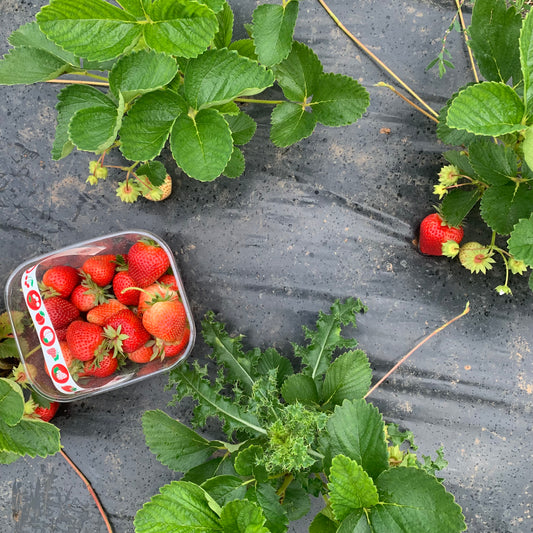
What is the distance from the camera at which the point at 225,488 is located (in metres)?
0.83

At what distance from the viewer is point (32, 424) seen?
96cm

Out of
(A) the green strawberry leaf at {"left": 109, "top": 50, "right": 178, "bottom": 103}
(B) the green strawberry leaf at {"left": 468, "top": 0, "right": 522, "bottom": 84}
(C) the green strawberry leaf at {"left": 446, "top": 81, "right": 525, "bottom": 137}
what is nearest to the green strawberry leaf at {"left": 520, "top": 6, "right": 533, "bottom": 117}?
(C) the green strawberry leaf at {"left": 446, "top": 81, "right": 525, "bottom": 137}

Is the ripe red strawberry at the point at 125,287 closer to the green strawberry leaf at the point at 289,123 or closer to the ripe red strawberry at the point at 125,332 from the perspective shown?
the ripe red strawberry at the point at 125,332

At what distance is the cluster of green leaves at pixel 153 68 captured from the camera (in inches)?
26.5

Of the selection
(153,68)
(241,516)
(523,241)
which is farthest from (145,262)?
(523,241)

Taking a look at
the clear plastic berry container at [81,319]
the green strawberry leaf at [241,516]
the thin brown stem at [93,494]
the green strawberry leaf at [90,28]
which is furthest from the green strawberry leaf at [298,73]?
the thin brown stem at [93,494]

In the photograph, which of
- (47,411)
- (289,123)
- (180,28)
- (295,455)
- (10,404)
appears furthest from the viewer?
(47,411)

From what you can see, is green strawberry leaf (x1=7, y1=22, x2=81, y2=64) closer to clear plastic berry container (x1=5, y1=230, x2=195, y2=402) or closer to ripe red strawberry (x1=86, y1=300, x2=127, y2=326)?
clear plastic berry container (x1=5, y1=230, x2=195, y2=402)

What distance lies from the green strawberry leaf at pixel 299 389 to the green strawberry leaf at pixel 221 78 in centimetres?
55

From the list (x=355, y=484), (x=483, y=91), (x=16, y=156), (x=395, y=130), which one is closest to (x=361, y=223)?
(x=395, y=130)

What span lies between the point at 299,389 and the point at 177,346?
304mm

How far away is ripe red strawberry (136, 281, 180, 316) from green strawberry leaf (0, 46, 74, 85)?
1.49ft

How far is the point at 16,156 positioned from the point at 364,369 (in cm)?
97

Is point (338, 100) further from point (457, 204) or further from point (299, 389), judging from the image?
point (299, 389)
